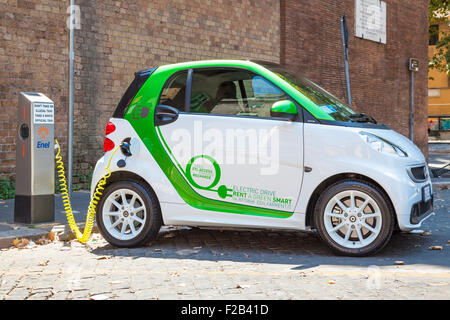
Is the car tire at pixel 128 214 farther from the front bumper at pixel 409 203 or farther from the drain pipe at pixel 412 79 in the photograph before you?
the drain pipe at pixel 412 79

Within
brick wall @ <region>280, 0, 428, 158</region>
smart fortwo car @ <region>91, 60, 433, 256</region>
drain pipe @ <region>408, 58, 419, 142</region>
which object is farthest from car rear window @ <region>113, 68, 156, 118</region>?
drain pipe @ <region>408, 58, 419, 142</region>

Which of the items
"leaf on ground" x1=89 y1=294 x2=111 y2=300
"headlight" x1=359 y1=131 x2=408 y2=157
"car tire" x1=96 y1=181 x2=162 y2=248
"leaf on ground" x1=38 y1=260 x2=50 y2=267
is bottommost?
"leaf on ground" x1=89 y1=294 x2=111 y2=300

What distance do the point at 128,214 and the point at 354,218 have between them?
2.17 meters

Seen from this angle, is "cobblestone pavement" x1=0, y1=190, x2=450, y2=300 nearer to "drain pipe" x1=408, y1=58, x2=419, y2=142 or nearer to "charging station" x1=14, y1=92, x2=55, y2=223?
"charging station" x1=14, y1=92, x2=55, y2=223

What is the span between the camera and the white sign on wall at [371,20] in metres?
20.2

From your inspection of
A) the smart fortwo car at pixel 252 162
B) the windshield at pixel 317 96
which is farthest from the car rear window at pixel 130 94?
the windshield at pixel 317 96

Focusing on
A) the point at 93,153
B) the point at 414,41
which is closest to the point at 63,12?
the point at 93,153

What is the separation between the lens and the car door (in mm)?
5930

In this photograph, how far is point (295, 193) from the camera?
19.4 feet

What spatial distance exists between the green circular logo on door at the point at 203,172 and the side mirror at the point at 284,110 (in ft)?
2.46

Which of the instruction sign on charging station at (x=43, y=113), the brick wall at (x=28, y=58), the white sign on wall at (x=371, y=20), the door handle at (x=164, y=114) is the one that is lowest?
the door handle at (x=164, y=114)

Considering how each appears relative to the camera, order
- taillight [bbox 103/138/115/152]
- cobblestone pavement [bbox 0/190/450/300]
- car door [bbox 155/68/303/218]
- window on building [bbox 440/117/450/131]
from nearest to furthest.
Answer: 1. cobblestone pavement [bbox 0/190/450/300]
2. car door [bbox 155/68/303/218]
3. taillight [bbox 103/138/115/152]
4. window on building [bbox 440/117/450/131]

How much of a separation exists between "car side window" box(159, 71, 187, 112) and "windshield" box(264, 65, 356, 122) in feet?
2.76

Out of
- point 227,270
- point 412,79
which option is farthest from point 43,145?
point 412,79
